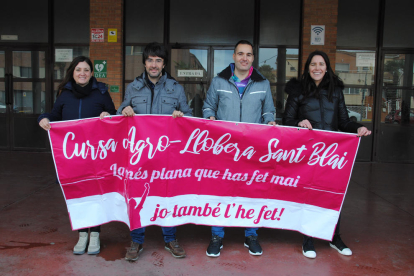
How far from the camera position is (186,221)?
10.6 feet

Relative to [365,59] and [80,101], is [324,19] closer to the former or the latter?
[365,59]

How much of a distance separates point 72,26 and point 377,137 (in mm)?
7479

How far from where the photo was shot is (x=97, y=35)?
748cm

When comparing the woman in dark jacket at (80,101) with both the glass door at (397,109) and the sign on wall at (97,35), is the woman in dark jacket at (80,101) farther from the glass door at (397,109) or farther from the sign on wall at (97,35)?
the glass door at (397,109)

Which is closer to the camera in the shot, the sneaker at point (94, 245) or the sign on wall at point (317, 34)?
the sneaker at point (94, 245)

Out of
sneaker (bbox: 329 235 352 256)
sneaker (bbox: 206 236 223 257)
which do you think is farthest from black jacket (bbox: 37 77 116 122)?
sneaker (bbox: 329 235 352 256)

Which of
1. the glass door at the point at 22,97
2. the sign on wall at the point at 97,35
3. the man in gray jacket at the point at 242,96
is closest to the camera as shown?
the man in gray jacket at the point at 242,96

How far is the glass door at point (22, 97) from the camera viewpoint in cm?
825

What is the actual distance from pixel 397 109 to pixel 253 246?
633 cm

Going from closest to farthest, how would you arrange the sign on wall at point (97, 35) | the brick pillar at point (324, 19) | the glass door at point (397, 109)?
the brick pillar at point (324, 19) → the sign on wall at point (97, 35) → the glass door at point (397, 109)

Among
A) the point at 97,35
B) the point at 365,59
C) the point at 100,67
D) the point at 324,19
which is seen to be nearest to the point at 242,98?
the point at 324,19

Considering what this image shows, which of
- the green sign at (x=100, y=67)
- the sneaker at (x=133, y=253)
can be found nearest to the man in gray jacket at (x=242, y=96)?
the sneaker at (x=133, y=253)

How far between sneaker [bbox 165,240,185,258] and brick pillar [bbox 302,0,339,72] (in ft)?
18.4

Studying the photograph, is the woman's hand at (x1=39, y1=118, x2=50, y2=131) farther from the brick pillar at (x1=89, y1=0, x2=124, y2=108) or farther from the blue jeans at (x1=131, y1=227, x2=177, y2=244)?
the brick pillar at (x1=89, y1=0, x2=124, y2=108)
